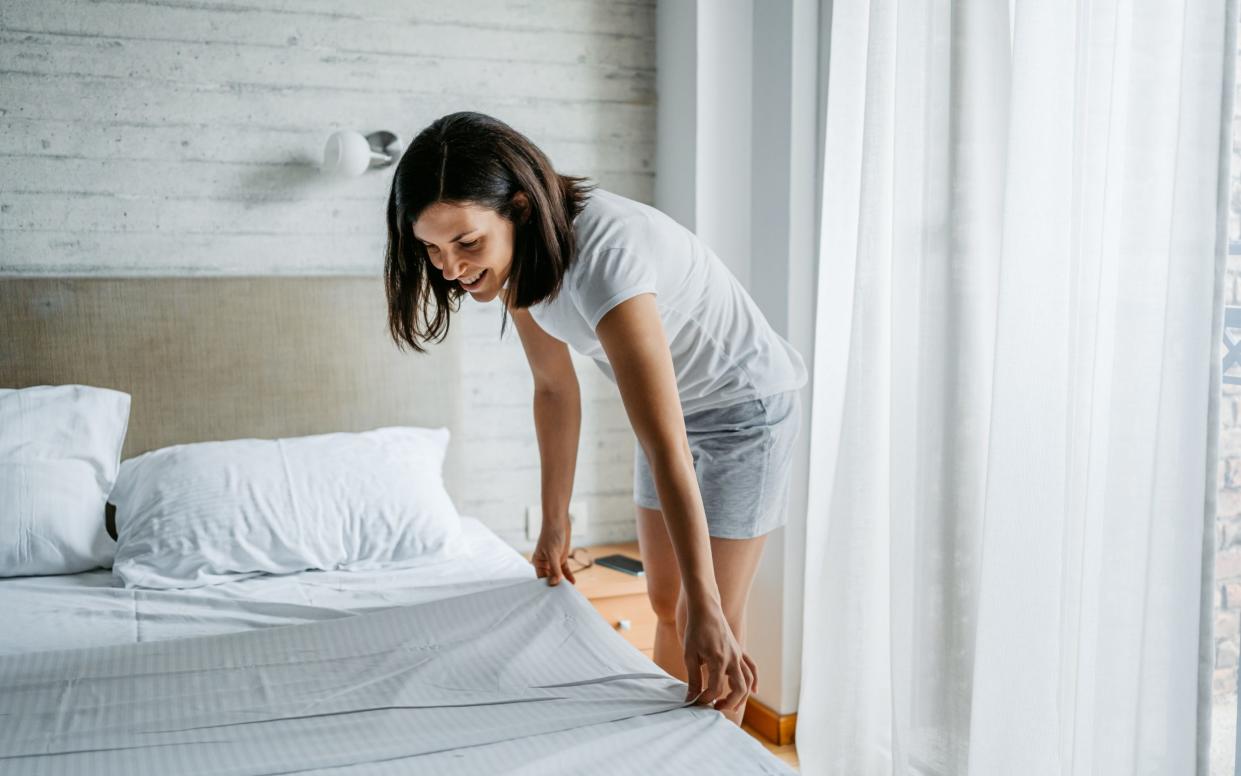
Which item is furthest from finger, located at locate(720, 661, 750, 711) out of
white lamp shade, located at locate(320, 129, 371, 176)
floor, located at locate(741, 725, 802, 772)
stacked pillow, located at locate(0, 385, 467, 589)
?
white lamp shade, located at locate(320, 129, 371, 176)

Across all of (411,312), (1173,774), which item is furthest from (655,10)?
(1173,774)

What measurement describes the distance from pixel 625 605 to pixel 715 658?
1.33 metres

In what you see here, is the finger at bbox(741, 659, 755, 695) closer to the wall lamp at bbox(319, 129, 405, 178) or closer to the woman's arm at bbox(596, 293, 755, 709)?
the woman's arm at bbox(596, 293, 755, 709)

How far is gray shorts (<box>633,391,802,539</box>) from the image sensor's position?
167 centimetres

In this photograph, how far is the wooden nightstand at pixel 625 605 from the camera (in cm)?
255

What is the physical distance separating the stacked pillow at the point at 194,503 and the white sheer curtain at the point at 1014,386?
96cm

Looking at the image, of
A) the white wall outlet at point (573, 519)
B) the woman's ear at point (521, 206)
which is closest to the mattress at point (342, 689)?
the woman's ear at point (521, 206)

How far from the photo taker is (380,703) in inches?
55.5

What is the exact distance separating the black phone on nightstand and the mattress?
744 mm

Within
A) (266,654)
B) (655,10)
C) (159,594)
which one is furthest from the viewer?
(655,10)

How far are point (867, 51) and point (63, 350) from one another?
196 cm

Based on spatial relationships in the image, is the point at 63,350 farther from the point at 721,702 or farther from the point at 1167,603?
the point at 1167,603

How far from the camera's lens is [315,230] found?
265 cm

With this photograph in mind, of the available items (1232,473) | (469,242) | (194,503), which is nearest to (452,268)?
(469,242)
